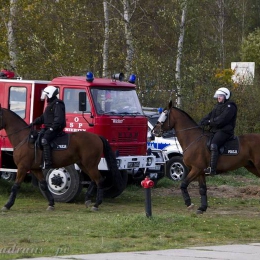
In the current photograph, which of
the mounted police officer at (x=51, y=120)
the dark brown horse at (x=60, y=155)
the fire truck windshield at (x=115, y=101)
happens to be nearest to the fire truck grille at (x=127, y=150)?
the fire truck windshield at (x=115, y=101)

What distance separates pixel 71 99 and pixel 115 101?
1.01 meters

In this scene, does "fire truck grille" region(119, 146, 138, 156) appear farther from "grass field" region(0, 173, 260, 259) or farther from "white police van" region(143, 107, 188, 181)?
"white police van" region(143, 107, 188, 181)

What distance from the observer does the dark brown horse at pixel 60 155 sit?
17625 millimetres

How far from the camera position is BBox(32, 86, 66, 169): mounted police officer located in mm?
17203

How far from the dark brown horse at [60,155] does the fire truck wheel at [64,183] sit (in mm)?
590

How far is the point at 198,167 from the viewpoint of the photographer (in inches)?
682

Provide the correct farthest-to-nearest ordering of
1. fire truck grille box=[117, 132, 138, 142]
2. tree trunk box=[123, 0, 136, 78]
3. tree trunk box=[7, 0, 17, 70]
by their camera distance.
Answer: tree trunk box=[7, 0, 17, 70]
tree trunk box=[123, 0, 136, 78]
fire truck grille box=[117, 132, 138, 142]

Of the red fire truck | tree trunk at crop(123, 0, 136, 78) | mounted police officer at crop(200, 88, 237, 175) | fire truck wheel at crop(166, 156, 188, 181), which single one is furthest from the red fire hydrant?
tree trunk at crop(123, 0, 136, 78)

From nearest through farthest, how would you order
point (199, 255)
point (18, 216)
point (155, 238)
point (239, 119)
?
point (199, 255)
point (155, 238)
point (18, 216)
point (239, 119)

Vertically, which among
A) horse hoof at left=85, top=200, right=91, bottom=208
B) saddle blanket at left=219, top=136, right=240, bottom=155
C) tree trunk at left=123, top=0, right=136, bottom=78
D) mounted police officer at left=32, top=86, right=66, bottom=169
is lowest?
horse hoof at left=85, top=200, right=91, bottom=208

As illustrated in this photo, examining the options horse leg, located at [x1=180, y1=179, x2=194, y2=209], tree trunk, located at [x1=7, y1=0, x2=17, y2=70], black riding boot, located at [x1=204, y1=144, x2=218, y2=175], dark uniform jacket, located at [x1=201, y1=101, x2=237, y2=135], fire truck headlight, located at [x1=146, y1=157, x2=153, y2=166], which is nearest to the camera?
dark uniform jacket, located at [x1=201, y1=101, x2=237, y2=135]

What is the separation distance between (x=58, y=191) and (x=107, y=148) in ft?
5.90

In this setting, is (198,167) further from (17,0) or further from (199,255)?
(17,0)

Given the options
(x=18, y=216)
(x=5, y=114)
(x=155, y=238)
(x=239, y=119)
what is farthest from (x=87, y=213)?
(x=239, y=119)
